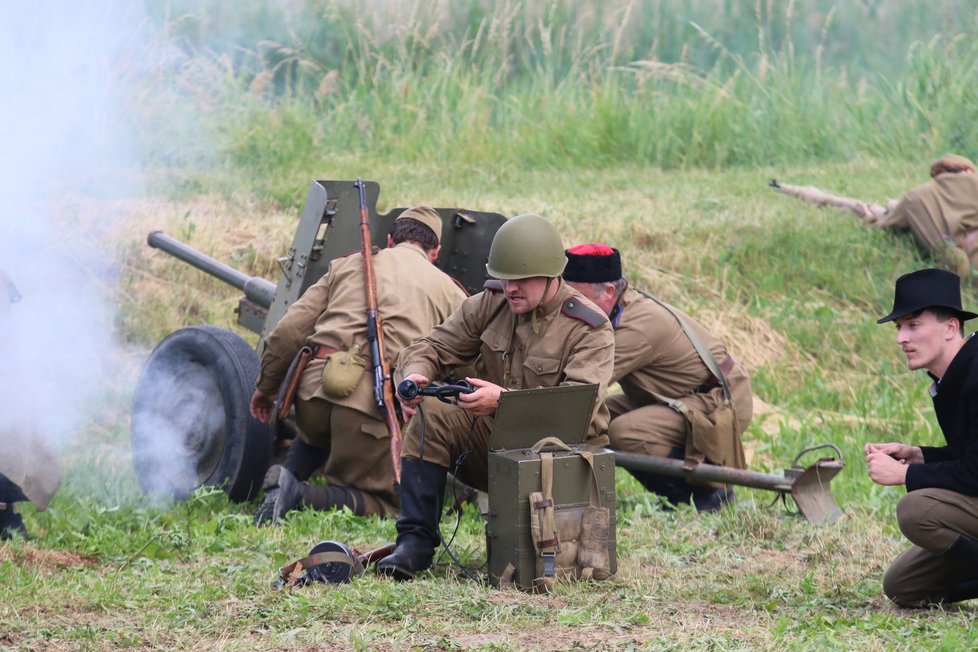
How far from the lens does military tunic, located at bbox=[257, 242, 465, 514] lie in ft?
23.5

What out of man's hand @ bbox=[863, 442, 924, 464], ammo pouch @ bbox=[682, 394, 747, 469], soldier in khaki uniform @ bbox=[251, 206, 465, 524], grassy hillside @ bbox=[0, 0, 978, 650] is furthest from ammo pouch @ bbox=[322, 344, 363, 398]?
man's hand @ bbox=[863, 442, 924, 464]

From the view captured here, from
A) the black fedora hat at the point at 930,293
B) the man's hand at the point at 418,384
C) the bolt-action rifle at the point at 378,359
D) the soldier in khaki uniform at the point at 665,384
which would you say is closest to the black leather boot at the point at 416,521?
the man's hand at the point at 418,384

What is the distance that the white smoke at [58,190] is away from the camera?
6.77 meters

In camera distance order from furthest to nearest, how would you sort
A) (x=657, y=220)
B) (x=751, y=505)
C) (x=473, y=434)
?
(x=657, y=220)
(x=751, y=505)
(x=473, y=434)

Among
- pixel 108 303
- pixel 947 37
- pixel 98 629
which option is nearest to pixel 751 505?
pixel 98 629

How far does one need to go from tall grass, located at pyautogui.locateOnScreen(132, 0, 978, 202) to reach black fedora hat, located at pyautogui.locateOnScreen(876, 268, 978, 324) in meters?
8.46

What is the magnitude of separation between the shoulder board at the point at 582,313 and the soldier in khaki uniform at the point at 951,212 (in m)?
6.63

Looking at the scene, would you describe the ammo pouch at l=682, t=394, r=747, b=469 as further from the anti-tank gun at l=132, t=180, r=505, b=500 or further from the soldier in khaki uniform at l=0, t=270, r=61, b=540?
the soldier in khaki uniform at l=0, t=270, r=61, b=540

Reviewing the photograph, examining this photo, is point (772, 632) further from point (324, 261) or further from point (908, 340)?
point (324, 261)

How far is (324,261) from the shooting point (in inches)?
315

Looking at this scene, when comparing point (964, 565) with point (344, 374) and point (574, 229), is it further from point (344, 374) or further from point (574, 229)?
point (574, 229)

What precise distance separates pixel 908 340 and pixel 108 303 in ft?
22.8

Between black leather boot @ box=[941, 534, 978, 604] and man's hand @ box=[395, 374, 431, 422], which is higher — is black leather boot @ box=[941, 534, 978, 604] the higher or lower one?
the lower one

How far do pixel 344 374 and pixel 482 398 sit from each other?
64.0 inches
